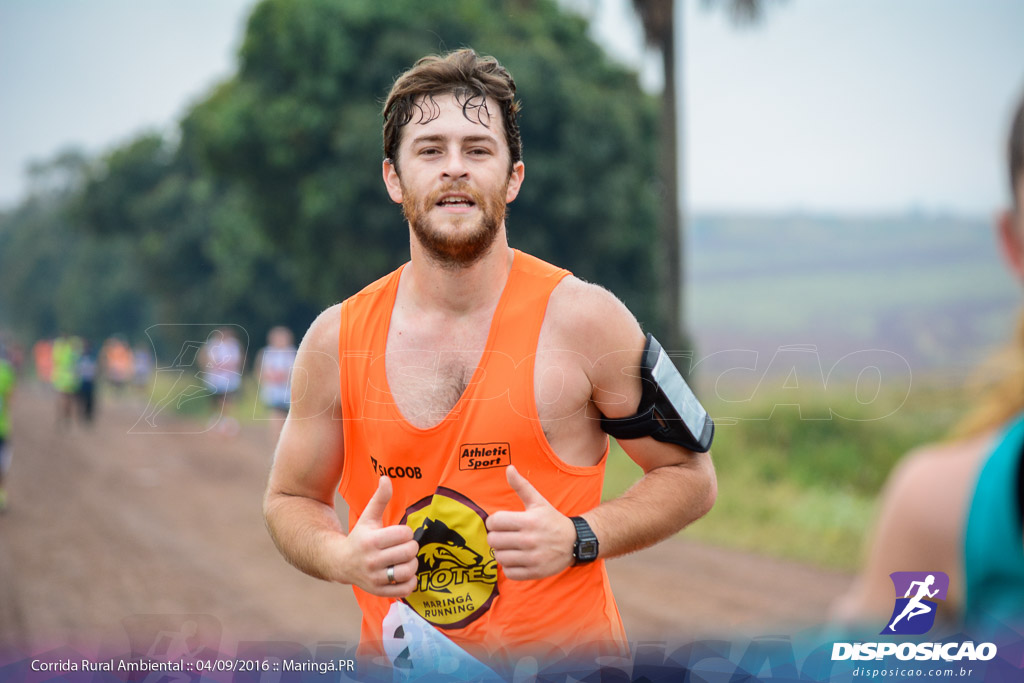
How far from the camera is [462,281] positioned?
223 cm

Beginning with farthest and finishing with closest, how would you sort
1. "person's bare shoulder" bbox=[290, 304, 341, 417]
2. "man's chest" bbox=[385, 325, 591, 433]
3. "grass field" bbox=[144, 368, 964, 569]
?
"grass field" bbox=[144, 368, 964, 569] → "person's bare shoulder" bbox=[290, 304, 341, 417] → "man's chest" bbox=[385, 325, 591, 433]

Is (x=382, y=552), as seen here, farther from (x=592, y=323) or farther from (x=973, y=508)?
(x=973, y=508)

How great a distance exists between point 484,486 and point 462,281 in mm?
509

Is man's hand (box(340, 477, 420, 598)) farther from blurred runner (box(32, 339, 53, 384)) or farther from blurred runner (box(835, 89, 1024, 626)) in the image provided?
blurred runner (box(32, 339, 53, 384))

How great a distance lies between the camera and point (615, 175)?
16.0m

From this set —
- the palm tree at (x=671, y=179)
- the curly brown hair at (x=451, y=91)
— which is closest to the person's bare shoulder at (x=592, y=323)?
the curly brown hair at (x=451, y=91)

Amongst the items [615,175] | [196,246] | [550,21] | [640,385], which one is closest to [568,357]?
[640,385]

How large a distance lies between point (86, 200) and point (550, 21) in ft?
74.7

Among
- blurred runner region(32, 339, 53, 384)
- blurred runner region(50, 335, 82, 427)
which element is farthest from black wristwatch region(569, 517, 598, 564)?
blurred runner region(32, 339, 53, 384)

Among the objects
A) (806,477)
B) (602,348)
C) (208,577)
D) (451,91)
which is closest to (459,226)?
(451,91)

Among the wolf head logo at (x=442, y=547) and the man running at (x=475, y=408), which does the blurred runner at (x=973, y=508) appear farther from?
the wolf head logo at (x=442, y=547)

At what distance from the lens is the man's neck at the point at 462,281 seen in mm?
2215

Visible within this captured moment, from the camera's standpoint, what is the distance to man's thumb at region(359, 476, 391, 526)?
190 cm

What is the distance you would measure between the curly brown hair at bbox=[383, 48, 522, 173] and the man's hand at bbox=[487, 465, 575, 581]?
0.82 metres
